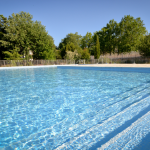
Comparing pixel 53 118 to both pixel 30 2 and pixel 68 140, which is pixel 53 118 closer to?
pixel 68 140

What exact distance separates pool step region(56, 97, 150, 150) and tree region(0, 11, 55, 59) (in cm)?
2891

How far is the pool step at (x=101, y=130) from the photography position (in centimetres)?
238

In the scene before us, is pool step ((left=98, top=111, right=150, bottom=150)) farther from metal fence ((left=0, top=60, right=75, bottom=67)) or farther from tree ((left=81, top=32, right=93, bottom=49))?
tree ((left=81, top=32, right=93, bottom=49))

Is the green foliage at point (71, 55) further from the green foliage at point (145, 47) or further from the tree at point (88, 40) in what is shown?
the tree at point (88, 40)

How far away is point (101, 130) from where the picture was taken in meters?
2.84

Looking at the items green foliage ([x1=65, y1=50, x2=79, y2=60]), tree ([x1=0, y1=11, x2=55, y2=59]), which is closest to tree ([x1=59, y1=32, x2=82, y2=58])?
green foliage ([x1=65, y1=50, x2=79, y2=60])

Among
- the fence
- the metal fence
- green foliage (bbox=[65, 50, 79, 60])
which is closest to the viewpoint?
the metal fence

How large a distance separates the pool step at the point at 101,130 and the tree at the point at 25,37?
28.9 m

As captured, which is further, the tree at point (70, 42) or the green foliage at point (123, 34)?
the green foliage at point (123, 34)

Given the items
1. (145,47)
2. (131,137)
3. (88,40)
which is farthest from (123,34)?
Result: (131,137)

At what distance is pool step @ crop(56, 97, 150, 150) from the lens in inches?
93.8

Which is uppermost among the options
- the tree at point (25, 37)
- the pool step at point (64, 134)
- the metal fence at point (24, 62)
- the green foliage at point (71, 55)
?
the tree at point (25, 37)

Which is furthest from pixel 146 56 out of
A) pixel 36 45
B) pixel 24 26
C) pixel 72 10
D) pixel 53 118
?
pixel 53 118

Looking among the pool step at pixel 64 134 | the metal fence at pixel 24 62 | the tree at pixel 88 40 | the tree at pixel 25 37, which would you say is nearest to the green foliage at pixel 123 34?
the tree at pixel 88 40
